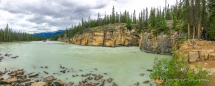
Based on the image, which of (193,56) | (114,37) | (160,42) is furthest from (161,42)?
(114,37)

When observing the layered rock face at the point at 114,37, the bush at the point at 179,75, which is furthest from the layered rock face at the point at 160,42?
the bush at the point at 179,75

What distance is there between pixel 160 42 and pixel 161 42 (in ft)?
1.46

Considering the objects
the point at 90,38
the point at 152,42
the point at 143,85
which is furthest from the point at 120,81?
the point at 90,38

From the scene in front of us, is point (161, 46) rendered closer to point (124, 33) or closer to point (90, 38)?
point (124, 33)

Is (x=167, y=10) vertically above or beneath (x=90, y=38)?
above

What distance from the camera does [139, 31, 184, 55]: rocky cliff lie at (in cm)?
4473

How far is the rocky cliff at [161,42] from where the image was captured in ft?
147

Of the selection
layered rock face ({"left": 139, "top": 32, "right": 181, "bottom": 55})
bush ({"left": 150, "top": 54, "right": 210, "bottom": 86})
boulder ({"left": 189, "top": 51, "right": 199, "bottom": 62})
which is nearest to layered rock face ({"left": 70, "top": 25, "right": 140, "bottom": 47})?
layered rock face ({"left": 139, "top": 32, "right": 181, "bottom": 55})

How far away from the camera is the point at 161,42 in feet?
157

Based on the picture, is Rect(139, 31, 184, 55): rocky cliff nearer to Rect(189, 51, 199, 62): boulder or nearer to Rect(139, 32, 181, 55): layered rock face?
Rect(139, 32, 181, 55): layered rock face

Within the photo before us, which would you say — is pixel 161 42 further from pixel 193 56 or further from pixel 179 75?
pixel 179 75

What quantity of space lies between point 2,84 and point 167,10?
9276cm

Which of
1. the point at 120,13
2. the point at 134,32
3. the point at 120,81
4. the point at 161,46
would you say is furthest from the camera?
the point at 120,13

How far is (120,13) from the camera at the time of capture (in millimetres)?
115750
